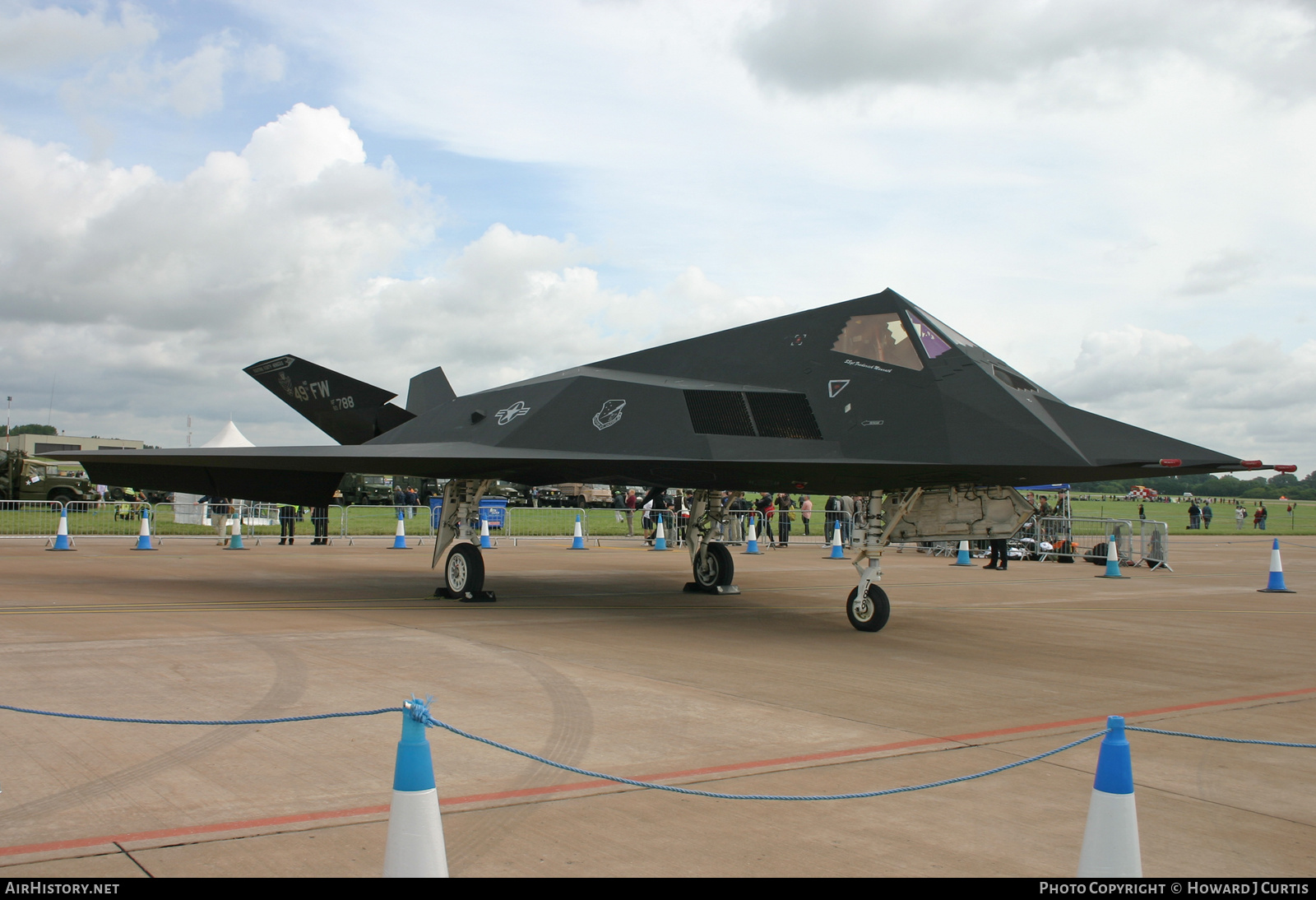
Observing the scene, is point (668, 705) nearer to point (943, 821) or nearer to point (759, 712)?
point (759, 712)

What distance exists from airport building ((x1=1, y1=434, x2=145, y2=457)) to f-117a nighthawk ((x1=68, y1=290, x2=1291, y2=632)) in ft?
288

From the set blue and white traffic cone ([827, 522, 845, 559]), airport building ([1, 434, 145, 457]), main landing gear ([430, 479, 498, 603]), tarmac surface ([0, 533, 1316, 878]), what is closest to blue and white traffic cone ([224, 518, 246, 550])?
tarmac surface ([0, 533, 1316, 878])

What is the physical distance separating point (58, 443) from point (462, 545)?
11330 centimetres

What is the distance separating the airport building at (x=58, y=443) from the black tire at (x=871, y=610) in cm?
9273

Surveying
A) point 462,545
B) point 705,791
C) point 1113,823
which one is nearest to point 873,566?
point 462,545

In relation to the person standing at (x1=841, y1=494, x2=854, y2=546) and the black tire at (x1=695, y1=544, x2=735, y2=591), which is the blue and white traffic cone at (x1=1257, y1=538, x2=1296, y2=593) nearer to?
the black tire at (x1=695, y1=544, x2=735, y2=591)

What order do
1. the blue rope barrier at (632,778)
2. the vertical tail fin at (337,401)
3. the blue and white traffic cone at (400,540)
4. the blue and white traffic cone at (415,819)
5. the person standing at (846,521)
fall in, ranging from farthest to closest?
1. the person standing at (846,521)
2. the blue and white traffic cone at (400,540)
3. the vertical tail fin at (337,401)
4. the blue rope barrier at (632,778)
5. the blue and white traffic cone at (415,819)

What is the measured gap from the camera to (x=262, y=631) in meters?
9.45

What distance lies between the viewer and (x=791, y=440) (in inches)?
392

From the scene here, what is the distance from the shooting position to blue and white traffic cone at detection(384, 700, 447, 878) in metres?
2.63

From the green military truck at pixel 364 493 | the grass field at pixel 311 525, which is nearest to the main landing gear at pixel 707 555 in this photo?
the grass field at pixel 311 525

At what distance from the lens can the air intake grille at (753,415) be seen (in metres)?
10.0

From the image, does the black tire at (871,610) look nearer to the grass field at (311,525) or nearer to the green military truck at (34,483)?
the grass field at (311,525)

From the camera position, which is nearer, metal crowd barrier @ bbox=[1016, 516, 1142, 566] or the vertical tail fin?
the vertical tail fin
